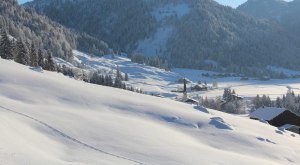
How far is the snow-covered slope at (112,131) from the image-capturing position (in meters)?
26.0

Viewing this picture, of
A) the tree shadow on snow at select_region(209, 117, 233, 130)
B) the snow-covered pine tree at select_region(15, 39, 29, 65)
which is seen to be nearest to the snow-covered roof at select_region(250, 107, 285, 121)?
the tree shadow on snow at select_region(209, 117, 233, 130)

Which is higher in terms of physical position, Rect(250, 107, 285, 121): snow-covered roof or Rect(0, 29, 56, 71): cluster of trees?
Rect(0, 29, 56, 71): cluster of trees

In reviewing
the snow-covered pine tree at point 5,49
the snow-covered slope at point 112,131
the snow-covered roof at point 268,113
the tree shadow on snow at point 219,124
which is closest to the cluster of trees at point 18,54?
the snow-covered pine tree at point 5,49

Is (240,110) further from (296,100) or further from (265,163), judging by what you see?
(265,163)

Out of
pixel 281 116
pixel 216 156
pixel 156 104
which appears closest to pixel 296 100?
pixel 281 116

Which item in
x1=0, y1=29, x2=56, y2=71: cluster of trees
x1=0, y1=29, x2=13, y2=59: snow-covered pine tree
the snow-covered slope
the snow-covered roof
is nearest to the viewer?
the snow-covered slope

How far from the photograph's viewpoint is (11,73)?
139ft

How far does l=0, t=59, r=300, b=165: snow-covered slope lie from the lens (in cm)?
2598

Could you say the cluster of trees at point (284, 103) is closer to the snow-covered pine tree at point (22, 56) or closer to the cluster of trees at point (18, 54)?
the cluster of trees at point (18, 54)

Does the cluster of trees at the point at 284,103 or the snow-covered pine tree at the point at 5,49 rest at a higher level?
the snow-covered pine tree at the point at 5,49

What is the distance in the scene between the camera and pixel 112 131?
31.1 meters

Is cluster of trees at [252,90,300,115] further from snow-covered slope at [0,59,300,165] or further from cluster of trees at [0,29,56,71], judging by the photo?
snow-covered slope at [0,59,300,165]

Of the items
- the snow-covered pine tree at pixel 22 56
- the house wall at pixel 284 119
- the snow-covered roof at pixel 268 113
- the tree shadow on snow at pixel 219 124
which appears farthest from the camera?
the snow-covered pine tree at pixel 22 56

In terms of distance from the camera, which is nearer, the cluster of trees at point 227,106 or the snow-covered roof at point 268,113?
the snow-covered roof at point 268,113
